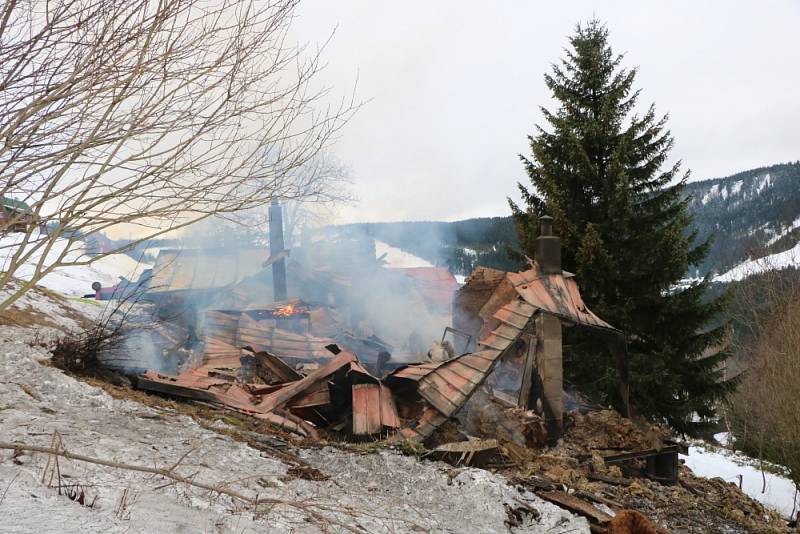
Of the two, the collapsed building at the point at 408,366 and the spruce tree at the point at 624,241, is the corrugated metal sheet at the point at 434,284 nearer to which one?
the collapsed building at the point at 408,366

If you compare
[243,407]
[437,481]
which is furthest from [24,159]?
[243,407]

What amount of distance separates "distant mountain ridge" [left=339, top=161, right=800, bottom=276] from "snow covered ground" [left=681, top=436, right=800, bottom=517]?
9.28 metres

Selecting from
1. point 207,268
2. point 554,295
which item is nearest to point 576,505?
point 554,295

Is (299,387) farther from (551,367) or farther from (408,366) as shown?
(551,367)

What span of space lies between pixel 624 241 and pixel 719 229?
88.2 metres

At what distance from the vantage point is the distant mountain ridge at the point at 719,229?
38469 mm

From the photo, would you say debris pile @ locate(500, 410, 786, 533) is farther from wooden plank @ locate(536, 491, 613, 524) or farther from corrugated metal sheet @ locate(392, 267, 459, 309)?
corrugated metal sheet @ locate(392, 267, 459, 309)

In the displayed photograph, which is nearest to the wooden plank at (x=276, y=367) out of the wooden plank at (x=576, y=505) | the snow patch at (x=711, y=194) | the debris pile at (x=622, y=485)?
the debris pile at (x=622, y=485)

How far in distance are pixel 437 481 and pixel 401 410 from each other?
249 cm

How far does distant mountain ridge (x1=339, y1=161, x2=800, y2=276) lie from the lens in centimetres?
3847

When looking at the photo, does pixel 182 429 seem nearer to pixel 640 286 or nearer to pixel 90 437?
pixel 90 437

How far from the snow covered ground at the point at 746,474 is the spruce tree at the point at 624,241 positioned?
83.4 inches

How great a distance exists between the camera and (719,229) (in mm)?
87438

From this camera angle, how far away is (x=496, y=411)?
770cm
